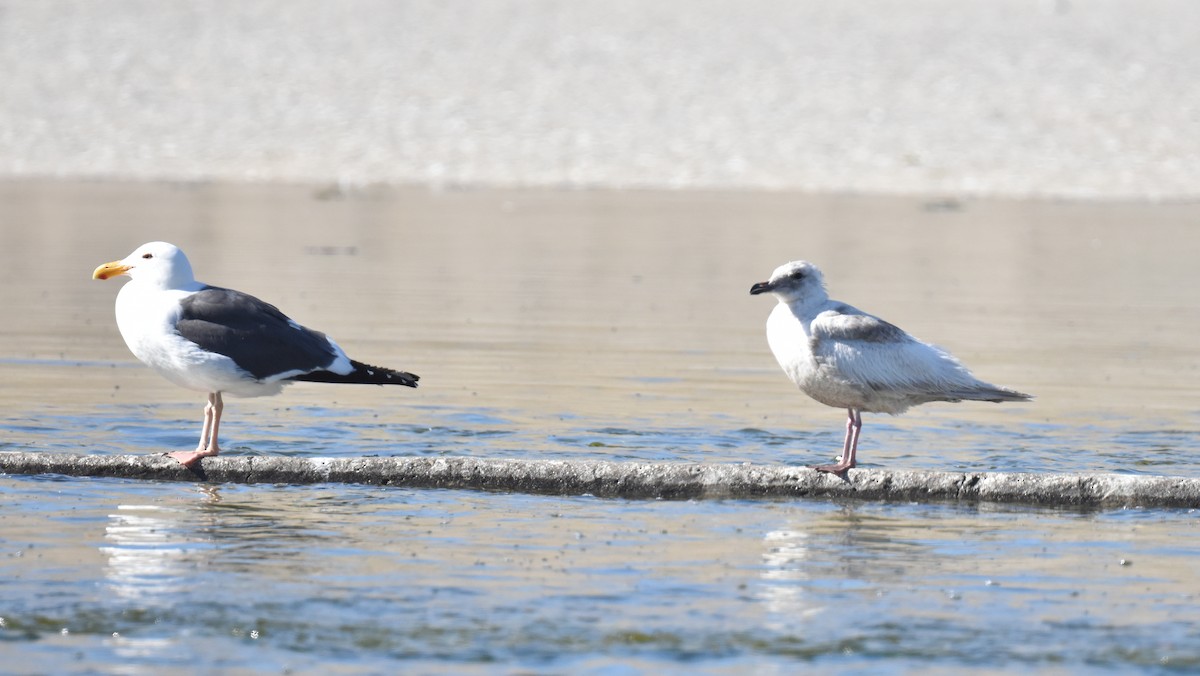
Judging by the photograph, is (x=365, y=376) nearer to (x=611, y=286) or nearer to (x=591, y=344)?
(x=591, y=344)

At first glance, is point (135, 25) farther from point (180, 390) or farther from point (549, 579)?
point (549, 579)

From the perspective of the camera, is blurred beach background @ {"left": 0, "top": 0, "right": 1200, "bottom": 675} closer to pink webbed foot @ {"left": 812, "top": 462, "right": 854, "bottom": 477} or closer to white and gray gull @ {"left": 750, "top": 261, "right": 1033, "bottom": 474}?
pink webbed foot @ {"left": 812, "top": 462, "right": 854, "bottom": 477}

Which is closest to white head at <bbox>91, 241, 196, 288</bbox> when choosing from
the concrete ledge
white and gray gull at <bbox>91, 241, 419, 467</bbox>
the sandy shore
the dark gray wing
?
white and gray gull at <bbox>91, 241, 419, 467</bbox>

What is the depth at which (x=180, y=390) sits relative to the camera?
40.8 ft

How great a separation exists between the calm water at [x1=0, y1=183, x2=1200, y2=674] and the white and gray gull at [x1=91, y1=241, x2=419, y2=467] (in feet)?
1.77

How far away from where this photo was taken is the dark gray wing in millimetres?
9180

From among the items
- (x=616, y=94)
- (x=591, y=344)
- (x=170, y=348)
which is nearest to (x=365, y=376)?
(x=170, y=348)

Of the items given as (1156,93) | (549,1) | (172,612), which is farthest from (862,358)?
(549,1)

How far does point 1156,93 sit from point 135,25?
29683 mm

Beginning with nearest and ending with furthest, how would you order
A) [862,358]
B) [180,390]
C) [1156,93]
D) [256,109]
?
[862,358]
[180,390]
[256,109]
[1156,93]

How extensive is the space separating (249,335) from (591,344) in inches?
235

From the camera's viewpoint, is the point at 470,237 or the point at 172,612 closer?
the point at 172,612

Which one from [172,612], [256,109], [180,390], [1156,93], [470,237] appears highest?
[1156,93]

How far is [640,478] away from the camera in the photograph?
338 inches
